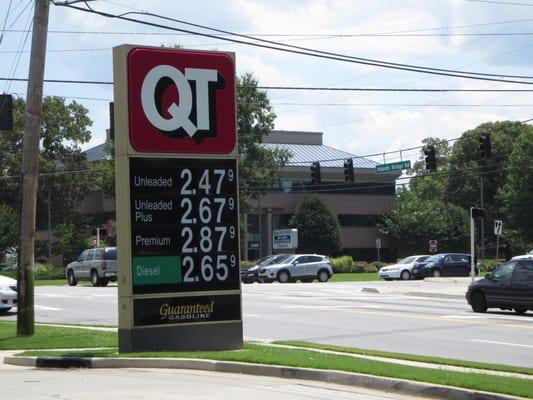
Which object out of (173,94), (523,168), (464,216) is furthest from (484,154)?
(464,216)

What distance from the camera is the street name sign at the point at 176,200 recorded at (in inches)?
586

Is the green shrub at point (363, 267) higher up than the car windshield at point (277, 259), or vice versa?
the car windshield at point (277, 259)

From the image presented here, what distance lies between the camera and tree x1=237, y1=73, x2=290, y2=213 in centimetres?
6888

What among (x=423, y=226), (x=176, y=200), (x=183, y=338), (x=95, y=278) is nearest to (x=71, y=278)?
(x=95, y=278)

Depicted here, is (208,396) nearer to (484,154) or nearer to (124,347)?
(124,347)

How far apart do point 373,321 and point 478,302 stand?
467 centimetres

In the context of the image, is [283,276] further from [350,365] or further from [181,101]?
[350,365]

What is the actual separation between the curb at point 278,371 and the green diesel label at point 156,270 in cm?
145

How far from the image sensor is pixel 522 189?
75.4 m

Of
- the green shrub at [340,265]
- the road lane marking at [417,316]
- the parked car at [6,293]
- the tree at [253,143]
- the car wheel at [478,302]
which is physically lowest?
the road lane marking at [417,316]

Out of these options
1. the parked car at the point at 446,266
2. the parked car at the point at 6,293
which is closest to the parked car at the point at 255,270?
the parked car at the point at 446,266

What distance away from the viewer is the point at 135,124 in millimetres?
14945

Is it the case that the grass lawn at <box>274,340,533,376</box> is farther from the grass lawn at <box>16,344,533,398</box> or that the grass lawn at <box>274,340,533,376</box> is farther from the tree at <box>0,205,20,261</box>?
the tree at <box>0,205,20,261</box>

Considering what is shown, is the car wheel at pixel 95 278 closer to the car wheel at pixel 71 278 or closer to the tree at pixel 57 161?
the car wheel at pixel 71 278
